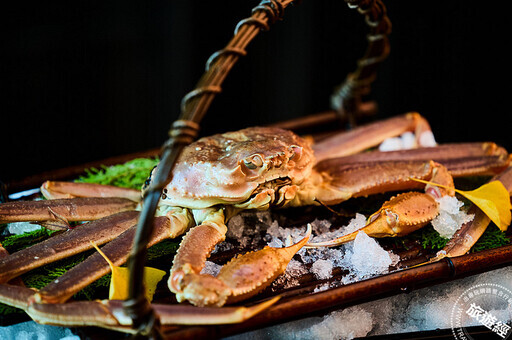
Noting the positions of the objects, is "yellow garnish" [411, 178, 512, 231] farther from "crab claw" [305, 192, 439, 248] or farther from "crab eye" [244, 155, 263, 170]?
"crab eye" [244, 155, 263, 170]

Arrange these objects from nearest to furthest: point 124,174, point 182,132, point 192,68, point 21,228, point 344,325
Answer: point 182,132, point 344,325, point 21,228, point 124,174, point 192,68

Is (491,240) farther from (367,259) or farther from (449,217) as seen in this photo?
(367,259)

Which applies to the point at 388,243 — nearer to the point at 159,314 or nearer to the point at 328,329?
the point at 328,329

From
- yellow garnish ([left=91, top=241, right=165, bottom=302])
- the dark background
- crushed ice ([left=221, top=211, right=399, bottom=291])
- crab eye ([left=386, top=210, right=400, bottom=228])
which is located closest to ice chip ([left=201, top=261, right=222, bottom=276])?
crushed ice ([left=221, top=211, right=399, bottom=291])

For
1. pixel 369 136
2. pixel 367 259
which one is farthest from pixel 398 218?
pixel 369 136

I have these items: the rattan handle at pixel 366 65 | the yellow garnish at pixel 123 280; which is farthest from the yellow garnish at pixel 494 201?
the yellow garnish at pixel 123 280
